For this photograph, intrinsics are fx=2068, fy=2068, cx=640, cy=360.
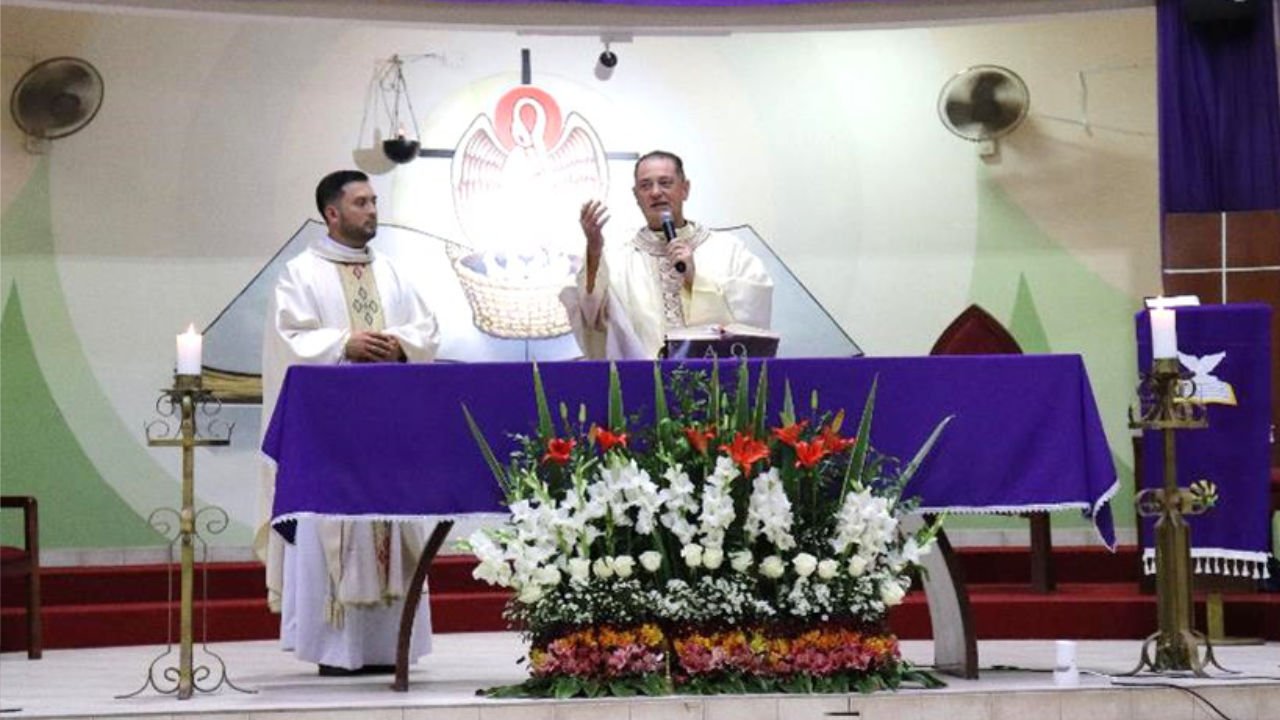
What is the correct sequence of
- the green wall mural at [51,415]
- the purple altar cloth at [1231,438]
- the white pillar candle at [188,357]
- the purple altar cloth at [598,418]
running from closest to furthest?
the purple altar cloth at [598,418] < the white pillar candle at [188,357] < the purple altar cloth at [1231,438] < the green wall mural at [51,415]

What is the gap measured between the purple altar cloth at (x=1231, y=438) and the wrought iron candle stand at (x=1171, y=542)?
45.5 inches

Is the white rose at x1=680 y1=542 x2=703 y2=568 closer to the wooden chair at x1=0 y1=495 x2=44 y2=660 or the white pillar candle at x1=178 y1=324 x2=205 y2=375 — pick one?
the white pillar candle at x1=178 y1=324 x2=205 y2=375

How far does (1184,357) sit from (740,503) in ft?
8.10

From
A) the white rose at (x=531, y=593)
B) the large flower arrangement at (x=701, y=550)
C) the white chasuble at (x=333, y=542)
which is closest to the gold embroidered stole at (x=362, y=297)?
the white chasuble at (x=333, y=542)

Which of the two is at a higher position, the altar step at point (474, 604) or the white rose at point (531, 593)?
the white rose at point (531, 593)

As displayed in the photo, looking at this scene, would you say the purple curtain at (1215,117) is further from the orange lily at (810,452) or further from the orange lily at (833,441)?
the orange lily at (810,452)

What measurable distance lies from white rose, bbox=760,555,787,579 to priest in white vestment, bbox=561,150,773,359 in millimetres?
1319

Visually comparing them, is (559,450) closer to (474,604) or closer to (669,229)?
(669,229)

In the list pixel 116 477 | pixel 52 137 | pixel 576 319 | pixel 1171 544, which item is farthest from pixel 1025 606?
pixel 52 137

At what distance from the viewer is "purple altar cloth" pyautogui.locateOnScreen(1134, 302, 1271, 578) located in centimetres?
740

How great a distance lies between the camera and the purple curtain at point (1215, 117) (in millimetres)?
8961

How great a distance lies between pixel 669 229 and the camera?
6668 mm

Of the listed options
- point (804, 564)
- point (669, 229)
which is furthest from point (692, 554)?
point (669, 229)

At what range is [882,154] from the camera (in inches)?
420
